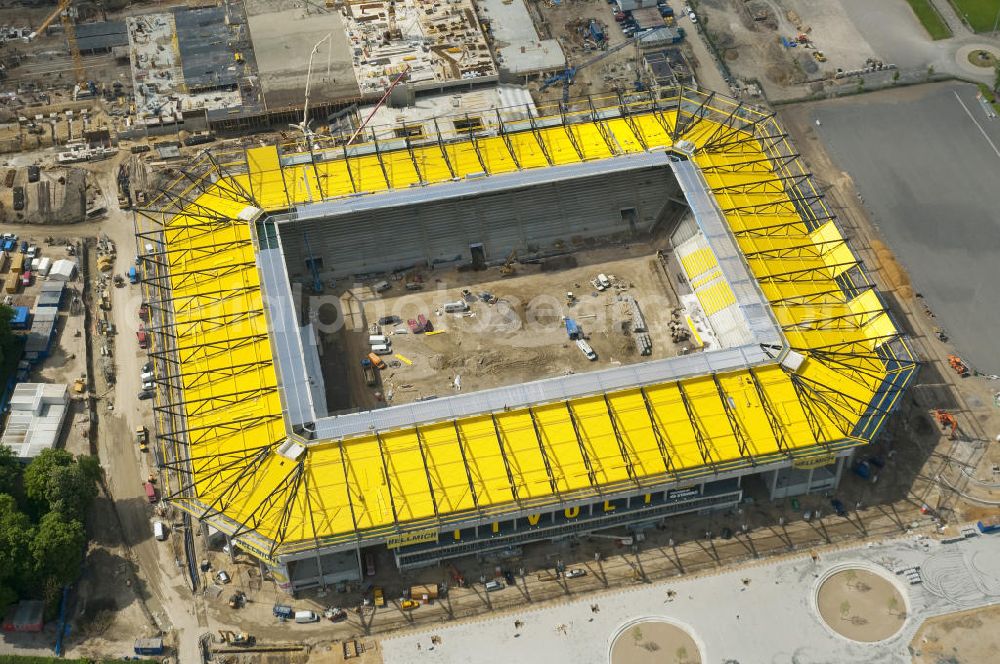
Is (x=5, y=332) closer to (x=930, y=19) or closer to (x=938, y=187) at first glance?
(x=938, y=187)

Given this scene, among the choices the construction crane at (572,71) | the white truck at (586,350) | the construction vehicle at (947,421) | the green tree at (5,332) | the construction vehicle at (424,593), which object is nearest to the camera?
the construction vehicle at (424,593)

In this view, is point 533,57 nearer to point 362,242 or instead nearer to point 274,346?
point 362,242

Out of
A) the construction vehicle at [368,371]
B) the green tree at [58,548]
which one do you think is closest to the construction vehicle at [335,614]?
the green tree at [58,548]

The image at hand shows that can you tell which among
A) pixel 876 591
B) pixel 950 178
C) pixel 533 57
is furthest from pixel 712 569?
pixel 533 57

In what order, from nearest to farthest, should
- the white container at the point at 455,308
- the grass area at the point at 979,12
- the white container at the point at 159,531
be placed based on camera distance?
the white container at the point at 159,531 → the white container at the point at 455,308 → the grass area at the point at 979,12

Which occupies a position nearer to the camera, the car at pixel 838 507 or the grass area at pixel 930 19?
the car at pixel 838 507

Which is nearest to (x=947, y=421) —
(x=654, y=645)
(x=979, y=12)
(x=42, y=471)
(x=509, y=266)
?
(x=654, y=645)

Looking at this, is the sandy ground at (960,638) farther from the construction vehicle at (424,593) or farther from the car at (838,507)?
the construction vehicle at (424,593)
